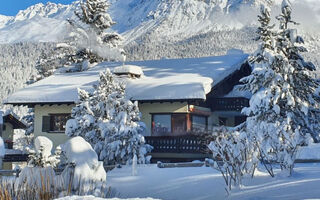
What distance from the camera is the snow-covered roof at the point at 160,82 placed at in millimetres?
25125

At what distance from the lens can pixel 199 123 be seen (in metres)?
27.2

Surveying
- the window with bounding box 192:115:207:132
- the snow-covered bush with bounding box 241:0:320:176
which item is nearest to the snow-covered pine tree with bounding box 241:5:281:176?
the snow-covered bush with bounding box 241:0:320:176

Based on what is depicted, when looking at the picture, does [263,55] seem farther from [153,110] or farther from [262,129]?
[153,110]

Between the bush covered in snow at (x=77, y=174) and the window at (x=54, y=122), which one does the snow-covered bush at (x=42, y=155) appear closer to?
the bush covered in snow at (x=77, y=174)

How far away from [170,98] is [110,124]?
4.02 metres

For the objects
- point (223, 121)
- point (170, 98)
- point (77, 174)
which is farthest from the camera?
point (223, 121)

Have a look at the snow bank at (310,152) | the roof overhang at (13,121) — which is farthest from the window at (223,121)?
the roof overhang at (13,121)

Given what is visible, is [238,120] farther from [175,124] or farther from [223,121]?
[175,124]

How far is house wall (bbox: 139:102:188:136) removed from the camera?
2583cm

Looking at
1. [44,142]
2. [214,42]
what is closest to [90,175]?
[44,142]

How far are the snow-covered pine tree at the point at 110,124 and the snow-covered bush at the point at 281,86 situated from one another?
18.2 feet

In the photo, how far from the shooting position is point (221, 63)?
29.4 m

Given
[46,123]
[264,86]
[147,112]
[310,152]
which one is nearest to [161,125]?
[147,112]

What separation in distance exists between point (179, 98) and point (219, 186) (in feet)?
36.0
